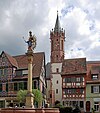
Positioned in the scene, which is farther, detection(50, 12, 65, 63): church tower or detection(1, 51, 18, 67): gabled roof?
detection(50, 12, 65, 63): church tower

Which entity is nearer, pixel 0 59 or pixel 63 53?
pixel 0 59

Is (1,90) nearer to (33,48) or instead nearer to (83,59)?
(83,59)

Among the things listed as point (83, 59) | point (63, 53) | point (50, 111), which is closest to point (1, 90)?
point (83, 59)

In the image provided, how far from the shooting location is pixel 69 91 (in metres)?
65.8

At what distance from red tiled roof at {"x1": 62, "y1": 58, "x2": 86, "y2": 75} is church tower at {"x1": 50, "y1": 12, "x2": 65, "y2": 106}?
8.47m

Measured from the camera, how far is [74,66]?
68.2 meters

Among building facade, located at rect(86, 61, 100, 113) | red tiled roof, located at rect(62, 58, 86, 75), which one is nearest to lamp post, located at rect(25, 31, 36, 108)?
building facade, located at rect(86, 61, 100, 113)

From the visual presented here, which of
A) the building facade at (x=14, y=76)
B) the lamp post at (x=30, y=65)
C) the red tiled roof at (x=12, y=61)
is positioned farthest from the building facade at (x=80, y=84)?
the lamp post at (x=30, y=65)

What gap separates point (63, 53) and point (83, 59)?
19668 millimetres

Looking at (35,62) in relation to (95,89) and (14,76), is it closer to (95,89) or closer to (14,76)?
(14,76)

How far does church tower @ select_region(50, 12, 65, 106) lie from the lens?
247 ft

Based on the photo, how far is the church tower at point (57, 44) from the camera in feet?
280

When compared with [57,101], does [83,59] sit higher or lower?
higher

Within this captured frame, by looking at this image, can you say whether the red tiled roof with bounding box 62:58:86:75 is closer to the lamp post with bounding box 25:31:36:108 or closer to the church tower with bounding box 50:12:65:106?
the church tower with bounding box 50:12:65:106
